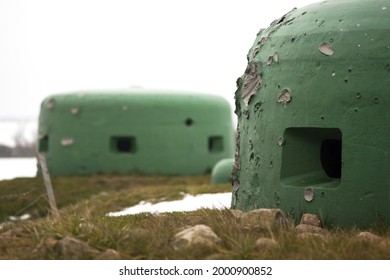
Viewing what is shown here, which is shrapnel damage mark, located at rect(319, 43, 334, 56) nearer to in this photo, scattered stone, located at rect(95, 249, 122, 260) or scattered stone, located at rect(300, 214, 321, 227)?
scattered stone, located at rect(300, 214, 321, 227)

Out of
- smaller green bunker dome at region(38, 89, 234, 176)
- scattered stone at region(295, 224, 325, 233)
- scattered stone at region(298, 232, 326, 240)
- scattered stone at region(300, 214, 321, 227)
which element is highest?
scattered stone at region(298, 232, 326, 240)

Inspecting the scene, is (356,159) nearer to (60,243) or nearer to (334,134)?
(334,134)

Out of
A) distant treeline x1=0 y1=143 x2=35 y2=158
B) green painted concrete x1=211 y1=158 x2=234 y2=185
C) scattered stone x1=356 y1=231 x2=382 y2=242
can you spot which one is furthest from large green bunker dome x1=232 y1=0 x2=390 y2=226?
distant treeline x1=0 y1=143 x2=35 y2=158

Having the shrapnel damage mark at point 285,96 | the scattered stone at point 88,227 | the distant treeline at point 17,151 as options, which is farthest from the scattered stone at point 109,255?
the distant treeline at point 17,151

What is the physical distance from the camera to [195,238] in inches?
202

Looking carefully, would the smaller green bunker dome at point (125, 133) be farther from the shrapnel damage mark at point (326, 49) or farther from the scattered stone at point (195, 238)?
the scattered stone at point (195, 238)

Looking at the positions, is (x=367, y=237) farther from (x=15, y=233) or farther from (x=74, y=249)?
(x=15, y=233)

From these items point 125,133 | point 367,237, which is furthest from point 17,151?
point 367,237

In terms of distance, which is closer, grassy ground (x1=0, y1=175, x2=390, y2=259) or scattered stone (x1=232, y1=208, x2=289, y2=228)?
grassy ground (x1=0, y1=175, x2=390, y2=259)

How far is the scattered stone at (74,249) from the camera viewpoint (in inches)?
199

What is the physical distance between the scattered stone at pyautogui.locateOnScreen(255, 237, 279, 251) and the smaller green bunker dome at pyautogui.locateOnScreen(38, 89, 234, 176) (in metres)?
14.3

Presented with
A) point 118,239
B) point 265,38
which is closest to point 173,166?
point 265,38

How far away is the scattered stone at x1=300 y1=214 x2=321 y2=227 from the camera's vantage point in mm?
6312

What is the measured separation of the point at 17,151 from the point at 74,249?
26.8 meters
